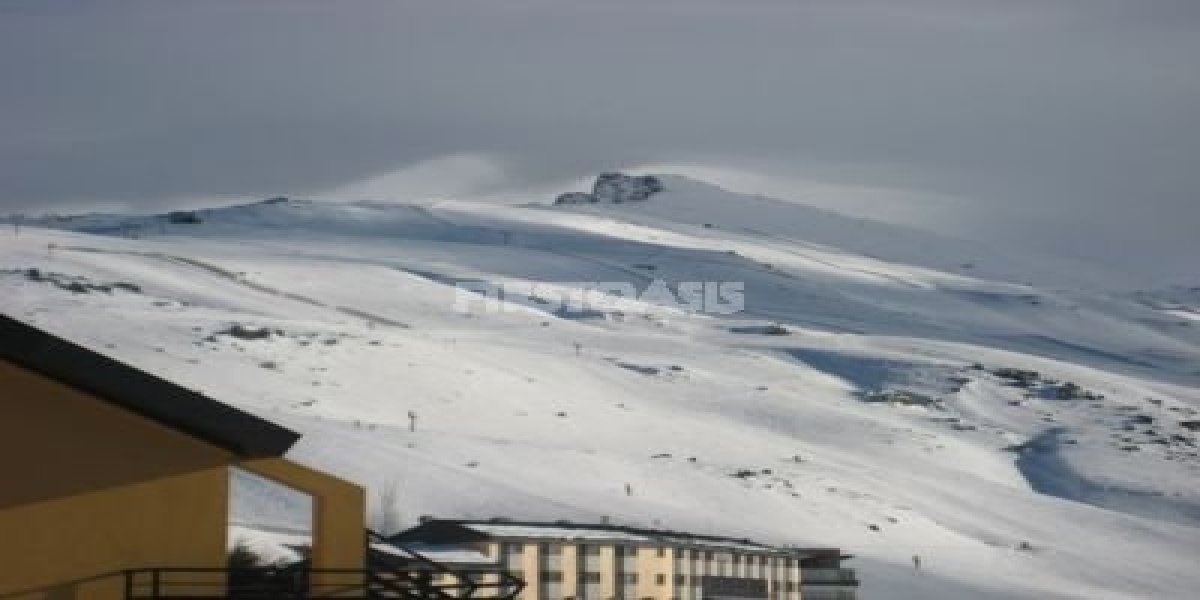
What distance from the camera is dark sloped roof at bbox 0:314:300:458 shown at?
1098cm

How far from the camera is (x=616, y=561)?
8575 centimetres

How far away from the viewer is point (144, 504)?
1105 cm

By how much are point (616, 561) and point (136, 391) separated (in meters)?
75.2

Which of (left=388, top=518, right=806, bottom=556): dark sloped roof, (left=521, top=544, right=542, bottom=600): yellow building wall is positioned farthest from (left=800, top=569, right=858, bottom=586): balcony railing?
(left=521, top=544, right=542, bottom=600): yellow building wall

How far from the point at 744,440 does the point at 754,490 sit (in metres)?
22.8

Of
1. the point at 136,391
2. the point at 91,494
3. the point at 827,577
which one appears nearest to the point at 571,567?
the point at 827,577

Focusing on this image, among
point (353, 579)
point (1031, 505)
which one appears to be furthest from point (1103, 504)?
point (353, 579)

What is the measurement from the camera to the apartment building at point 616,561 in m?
80.8

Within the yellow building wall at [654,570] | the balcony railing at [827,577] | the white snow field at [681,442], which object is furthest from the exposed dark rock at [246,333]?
the yellow building wall at [654,570]

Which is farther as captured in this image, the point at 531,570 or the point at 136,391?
the point at 531,570

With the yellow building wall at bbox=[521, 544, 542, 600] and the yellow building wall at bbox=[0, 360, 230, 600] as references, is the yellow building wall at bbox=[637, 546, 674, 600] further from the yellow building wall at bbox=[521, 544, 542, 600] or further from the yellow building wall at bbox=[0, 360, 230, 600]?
the yellow building wall at bbox=[0, 360, 230, 600]

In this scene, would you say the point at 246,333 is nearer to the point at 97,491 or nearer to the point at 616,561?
the point at 616,561

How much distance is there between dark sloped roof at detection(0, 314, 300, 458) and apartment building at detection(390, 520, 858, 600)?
210ft

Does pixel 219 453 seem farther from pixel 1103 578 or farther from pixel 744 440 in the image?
pixel 744 440
